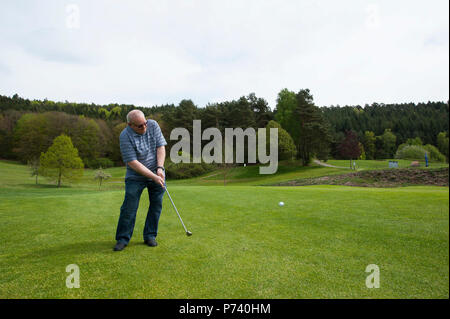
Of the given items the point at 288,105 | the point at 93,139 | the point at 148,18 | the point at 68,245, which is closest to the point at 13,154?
the point at 93,139

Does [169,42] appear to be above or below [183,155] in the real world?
above

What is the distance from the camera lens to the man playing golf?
407 centimetres

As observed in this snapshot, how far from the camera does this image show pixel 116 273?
2912 millimetres

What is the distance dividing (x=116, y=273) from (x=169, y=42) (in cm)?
1365

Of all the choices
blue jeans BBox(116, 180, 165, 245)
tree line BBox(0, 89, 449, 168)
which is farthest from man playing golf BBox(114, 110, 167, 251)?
tree line BBox(0, 89, 449, 168)

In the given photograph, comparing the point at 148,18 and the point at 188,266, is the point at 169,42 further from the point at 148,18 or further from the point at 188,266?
the point at 188,266

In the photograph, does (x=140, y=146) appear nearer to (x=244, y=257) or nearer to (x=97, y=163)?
(x=244, y=257)

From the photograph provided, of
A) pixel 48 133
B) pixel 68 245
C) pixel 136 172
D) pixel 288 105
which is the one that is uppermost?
pixel 288 105

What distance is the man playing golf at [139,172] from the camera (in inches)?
160

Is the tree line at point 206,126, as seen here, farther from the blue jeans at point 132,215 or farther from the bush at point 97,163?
the blue jeans at point 132,215

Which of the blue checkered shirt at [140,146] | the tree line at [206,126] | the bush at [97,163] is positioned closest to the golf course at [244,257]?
the blue checkered shirt at [140,146]

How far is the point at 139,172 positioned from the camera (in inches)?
160

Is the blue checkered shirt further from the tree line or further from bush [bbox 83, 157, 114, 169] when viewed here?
bush [bbox 83, 157, 114, 169]

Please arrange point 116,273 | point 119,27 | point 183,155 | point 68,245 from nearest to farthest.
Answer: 1. point 116,273
2. point 68,245
3. point 119,27
4. point 183,155
